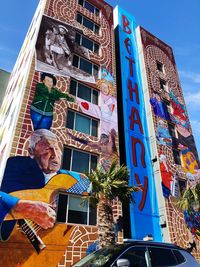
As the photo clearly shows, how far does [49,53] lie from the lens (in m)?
19.8

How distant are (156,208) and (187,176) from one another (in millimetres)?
5849

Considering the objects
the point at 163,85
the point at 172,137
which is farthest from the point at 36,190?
the point at 163,85

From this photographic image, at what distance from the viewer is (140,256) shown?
591 centimetres

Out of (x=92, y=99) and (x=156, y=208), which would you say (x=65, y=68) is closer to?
(x=92, y=99)

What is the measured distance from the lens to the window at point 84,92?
66.7 feet

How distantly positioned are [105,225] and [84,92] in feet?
40.2

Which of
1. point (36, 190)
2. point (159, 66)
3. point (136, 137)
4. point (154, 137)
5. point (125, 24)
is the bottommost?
point (36, 190)

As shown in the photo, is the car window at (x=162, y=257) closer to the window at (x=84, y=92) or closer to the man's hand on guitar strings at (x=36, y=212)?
the man's hand on guitar strings at (x=36, y=212)

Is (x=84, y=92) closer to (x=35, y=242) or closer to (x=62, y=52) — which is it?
(x=62, y=52)

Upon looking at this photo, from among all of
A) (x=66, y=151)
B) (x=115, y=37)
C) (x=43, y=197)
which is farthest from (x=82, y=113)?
(x=115, y=37)

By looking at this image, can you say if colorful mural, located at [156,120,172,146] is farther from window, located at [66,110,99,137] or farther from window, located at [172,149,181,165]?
window, located at [66,110,99,137]

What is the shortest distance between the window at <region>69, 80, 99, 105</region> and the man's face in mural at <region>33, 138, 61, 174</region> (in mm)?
5977

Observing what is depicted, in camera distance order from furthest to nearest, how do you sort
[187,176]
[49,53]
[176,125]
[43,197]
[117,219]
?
[176,125]
[187,176]
[49,53]
[117,219]
[43,197]

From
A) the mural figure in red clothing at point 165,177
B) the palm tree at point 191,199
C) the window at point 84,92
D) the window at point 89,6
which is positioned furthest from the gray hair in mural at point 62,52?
the palm tree at point 191,199
